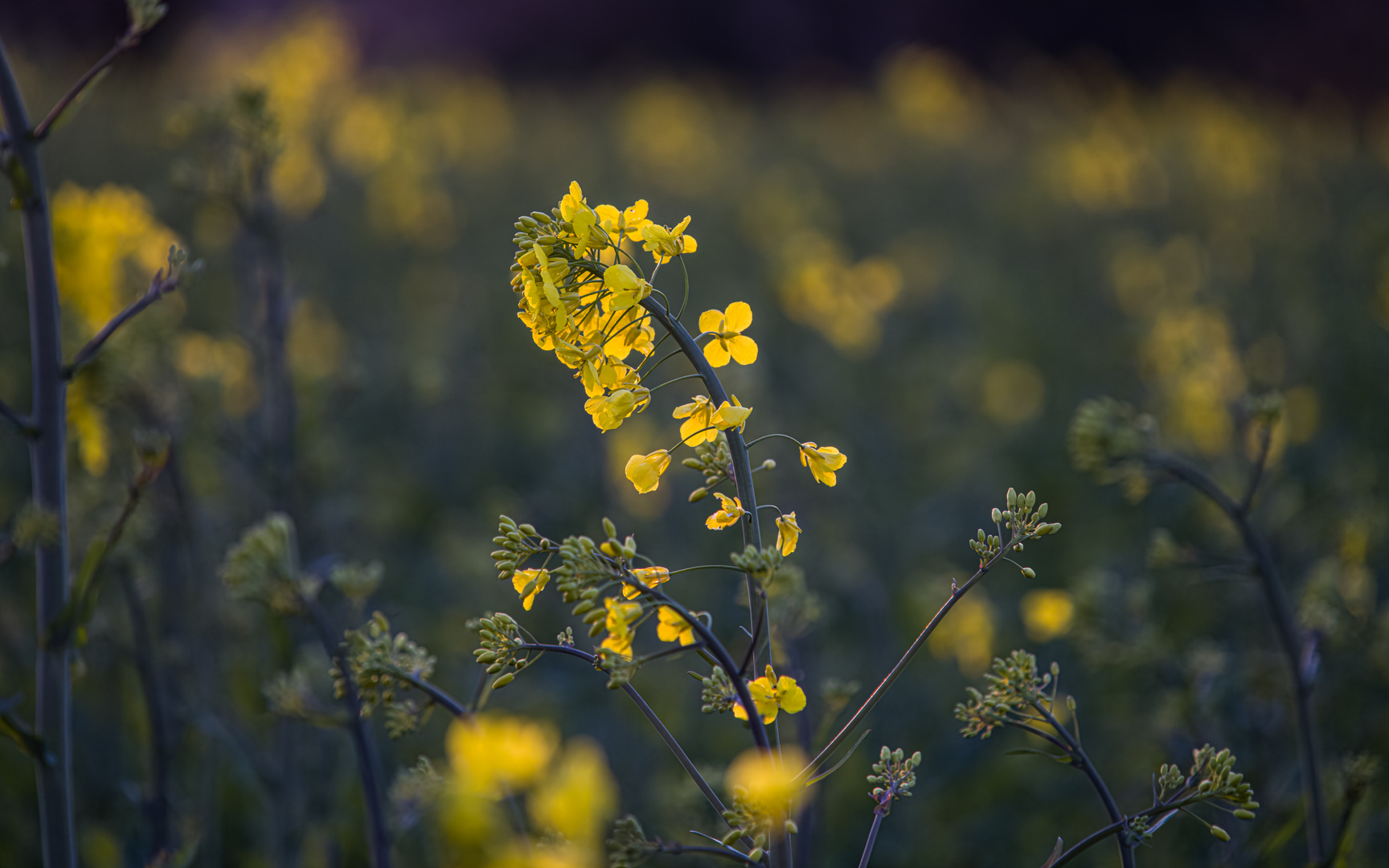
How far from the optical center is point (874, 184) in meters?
11.7

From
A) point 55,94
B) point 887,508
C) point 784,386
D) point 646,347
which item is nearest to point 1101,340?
point 784,386

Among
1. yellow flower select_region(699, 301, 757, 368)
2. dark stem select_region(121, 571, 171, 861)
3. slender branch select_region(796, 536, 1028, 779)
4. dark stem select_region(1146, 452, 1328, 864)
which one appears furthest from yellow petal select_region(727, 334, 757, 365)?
dark stem select_region(121, 571, 171, 861)

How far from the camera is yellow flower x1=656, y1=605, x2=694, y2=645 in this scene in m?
1.06

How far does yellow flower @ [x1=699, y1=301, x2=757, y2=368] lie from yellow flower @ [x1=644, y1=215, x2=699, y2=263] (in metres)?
0.09

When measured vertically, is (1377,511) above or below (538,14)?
below

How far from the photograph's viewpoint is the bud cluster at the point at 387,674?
3.82 ft

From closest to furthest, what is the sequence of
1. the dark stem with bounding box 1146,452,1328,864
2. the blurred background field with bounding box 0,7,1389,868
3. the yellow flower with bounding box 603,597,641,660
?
the yellow flower with bounding box 603,597,641,660
the dark stem with bounding box 1146,452,1328,864
the blurred background field with bounding box 0,7,1389,868

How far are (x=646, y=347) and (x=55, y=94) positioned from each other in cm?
1086

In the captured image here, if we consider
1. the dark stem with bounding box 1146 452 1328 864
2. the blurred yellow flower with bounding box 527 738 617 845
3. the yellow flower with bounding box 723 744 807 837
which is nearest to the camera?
the blurred yellow flower with bounding box 527 738 617 845

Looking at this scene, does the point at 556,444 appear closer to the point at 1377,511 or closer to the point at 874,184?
the point at 1377,511

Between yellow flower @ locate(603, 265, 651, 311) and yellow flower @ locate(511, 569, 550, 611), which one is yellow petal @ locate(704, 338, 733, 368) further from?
yellow flower @ locate(511, 569, 550, 611)

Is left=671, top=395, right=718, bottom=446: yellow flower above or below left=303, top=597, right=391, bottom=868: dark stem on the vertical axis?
above

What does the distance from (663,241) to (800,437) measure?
4.24 metres

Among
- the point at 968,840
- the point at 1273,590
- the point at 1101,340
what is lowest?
the point at 968,840
